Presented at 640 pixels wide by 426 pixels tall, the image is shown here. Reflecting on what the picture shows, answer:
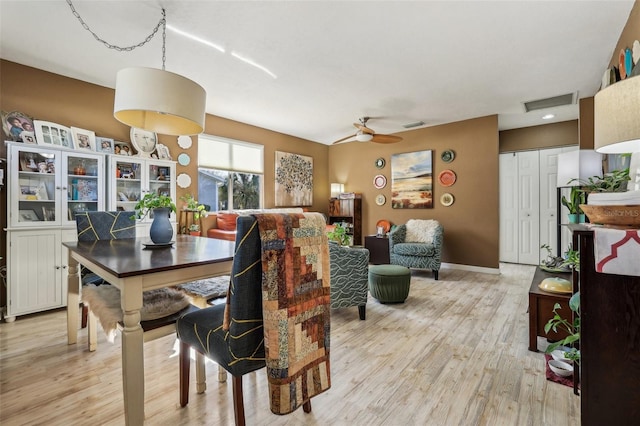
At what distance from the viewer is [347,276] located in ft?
8.91

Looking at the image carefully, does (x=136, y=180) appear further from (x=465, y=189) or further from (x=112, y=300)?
(x=465, y=189)

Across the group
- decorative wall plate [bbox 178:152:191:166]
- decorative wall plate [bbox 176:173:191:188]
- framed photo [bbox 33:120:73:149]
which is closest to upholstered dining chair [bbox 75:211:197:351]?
framed photo [bbox 33:120:73:149]

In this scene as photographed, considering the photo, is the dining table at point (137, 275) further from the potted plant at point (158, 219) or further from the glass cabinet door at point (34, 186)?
the glass cabinet door at point (34, 186)

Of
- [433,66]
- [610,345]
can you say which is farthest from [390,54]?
[610,345]

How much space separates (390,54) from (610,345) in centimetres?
271

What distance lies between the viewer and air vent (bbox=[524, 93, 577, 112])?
3837 mm

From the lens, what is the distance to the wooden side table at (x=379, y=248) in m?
4.94

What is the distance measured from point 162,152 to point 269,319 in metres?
3.64

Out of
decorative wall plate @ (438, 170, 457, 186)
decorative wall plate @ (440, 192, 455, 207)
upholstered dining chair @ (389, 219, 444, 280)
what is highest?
decorative wall plate @ (438, 170, 457, 186)

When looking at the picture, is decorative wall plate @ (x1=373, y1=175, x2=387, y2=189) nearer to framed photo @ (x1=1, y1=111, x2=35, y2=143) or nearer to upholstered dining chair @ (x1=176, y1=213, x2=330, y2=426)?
upholstered dining chair @ (x1=176, y1=213, x2=330, y2=426)

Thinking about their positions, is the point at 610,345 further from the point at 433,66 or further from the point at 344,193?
the point at 344,193

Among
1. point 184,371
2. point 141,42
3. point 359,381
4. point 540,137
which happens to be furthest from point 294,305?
point 540,137

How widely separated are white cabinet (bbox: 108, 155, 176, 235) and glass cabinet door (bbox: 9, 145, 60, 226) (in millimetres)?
486

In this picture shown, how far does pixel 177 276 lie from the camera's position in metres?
1.38
